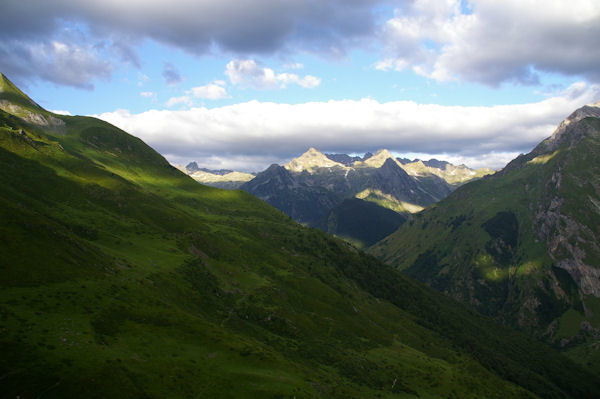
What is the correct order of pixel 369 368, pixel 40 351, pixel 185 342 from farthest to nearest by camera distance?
pixel 369 368
pixel 185 342
pixel 40 351

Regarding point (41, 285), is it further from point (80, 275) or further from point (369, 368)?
point (369, 368)

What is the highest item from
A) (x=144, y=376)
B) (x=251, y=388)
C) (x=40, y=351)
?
(x=40, y=351)

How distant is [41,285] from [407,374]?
4978 inches

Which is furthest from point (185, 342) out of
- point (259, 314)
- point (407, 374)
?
point (407, 374)

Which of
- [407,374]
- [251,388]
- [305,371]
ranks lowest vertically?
[407,374]

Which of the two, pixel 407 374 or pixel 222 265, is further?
pixel 222 265

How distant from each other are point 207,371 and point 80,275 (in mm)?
39684

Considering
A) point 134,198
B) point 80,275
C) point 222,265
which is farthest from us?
point 134,198

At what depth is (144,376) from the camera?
6162cm

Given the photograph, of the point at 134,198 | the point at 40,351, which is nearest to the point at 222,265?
the point at 134,198

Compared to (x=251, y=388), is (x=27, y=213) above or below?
above

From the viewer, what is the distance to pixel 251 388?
2889 inches

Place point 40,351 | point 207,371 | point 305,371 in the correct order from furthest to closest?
point 305,371
point 207,371
point 40,351

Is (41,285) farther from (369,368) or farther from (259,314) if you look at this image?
(369,368)
